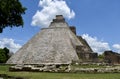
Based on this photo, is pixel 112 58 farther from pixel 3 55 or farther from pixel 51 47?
pixel 3 55

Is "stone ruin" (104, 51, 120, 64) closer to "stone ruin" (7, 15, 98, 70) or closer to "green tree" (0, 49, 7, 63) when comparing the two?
"stone ruin" (7, 15, 98, 70)

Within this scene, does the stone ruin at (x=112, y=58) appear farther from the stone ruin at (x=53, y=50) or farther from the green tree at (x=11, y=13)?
the green tree at (x=11, y=13)

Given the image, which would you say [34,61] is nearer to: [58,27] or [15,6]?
[58,27]

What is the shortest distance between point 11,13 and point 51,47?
36.0 m

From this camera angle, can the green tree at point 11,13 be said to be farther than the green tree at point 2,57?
No

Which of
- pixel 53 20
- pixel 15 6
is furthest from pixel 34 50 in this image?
pixel 15 6

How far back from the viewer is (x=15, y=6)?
39406mm

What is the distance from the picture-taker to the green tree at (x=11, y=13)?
3744 centimetres

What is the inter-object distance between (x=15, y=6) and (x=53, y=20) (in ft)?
154

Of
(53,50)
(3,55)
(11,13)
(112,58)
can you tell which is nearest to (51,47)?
(53,50)

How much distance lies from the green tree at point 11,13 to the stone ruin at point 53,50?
27009mm

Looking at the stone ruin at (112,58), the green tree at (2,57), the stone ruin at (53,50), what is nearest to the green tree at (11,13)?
the stone ruin at (53,50)

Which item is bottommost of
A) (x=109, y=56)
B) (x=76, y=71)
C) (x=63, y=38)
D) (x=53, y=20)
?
(x=76, y=71)

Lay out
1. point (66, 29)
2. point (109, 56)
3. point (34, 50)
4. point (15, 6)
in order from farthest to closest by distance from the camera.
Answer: point (66, 29), point (34, 50), point (109, 56), point (15, 6)
